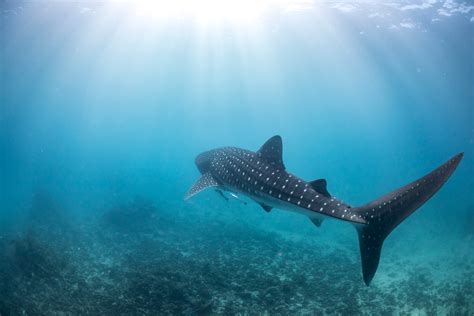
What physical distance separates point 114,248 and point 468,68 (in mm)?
48353

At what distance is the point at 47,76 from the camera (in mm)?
62094

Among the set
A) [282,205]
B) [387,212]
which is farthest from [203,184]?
[387,212]

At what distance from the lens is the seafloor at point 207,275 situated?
9516 millimetres

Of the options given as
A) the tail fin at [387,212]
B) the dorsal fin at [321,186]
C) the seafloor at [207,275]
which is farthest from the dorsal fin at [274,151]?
the seafloor at [207,275]

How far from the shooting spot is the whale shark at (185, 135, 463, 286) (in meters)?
5.09

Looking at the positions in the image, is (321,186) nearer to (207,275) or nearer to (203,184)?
(203,184)

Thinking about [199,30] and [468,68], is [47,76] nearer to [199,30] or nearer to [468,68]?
[199,30]

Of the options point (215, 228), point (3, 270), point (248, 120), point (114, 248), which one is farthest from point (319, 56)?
point (248, 120)

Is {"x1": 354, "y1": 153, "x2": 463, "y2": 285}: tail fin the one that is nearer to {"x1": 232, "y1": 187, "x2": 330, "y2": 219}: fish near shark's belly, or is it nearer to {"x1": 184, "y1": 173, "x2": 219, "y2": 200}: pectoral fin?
{"x1": 232, "y1": 187, "x2": 330, "y2": 219}: fish near shark's belly

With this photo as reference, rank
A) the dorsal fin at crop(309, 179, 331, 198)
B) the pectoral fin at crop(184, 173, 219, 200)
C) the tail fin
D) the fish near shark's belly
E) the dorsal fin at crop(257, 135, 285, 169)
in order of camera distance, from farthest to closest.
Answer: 1. the pectoral fin at crop(184, 173, 219, 200)
2. the dorsal fin at crop(257, 135, 285, 169)
3. the dorsal fin at crop(309, 179, 331, 198)
4. the fish near shark's belly
5. the tail fin

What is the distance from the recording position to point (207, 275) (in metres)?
11.5

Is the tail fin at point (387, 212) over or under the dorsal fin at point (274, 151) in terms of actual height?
under

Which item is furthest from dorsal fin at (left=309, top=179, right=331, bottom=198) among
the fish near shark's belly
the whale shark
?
the fish near shark's belly

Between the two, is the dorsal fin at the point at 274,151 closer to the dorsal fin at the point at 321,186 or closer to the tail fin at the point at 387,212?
the dorsal fin at the point at 321,186
